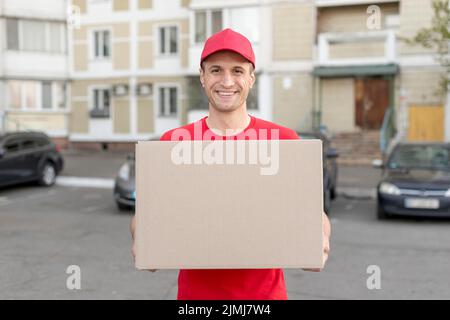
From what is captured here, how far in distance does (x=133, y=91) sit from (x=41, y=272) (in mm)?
20976

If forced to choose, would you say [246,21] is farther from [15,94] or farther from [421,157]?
[421,157]

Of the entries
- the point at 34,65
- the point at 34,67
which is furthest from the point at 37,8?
the point at 34,67

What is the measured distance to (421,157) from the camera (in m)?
10.8

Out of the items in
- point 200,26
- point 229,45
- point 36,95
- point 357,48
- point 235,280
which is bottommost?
point 235,280

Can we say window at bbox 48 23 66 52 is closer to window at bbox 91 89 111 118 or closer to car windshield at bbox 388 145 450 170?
window at bbox 91 89 111 118

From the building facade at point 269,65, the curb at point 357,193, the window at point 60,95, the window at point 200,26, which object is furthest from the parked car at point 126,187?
the window at point 60,95

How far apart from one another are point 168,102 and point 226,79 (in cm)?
2425

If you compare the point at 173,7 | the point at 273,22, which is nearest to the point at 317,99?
the point at 273,22

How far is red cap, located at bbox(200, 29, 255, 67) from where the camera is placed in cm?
223

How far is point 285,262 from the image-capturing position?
6.64ft

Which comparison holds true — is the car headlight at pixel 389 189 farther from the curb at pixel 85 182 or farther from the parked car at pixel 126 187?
the curb at pixel 85 182

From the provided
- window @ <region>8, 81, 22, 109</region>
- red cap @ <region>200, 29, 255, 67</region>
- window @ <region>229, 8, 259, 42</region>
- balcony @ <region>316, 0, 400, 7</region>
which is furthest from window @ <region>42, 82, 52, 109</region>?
red cap @ <region>200, 29, 255, 67</region>

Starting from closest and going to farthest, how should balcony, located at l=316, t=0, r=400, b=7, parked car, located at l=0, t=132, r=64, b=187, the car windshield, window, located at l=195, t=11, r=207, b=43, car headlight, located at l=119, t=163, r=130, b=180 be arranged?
the car windshield → car headlight, located at l=119, t=163, r=130, b=180 → parked car, located at l=0, t=132, r=64, b=187 → balcony, located at l=316, t=0, r=400, b=7 → window, located at l=195, t=11, r=207, b=43

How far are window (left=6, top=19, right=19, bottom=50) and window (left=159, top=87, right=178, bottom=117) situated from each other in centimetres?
766
